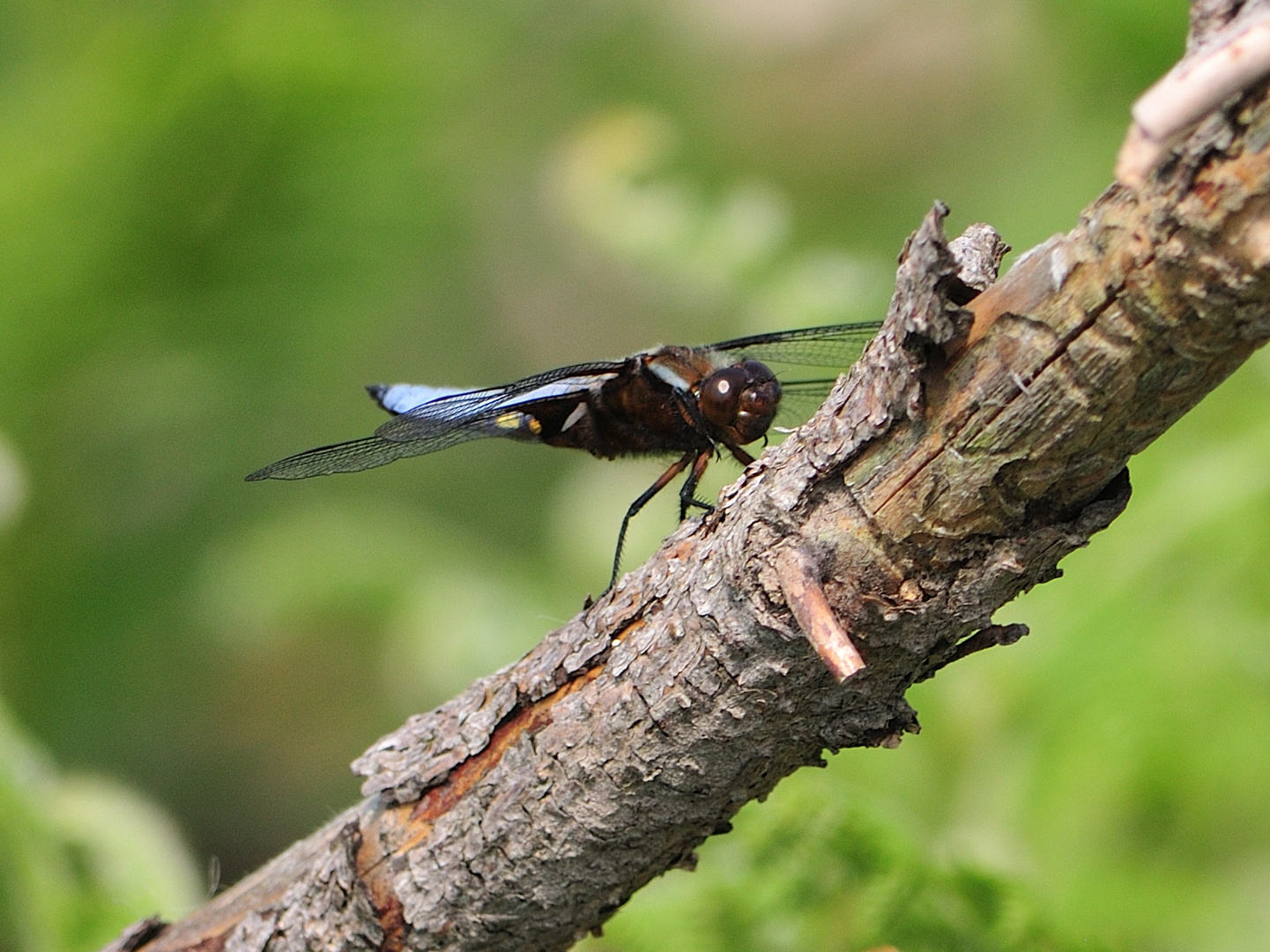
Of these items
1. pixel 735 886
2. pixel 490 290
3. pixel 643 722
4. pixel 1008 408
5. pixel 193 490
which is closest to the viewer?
pixel 1008 408

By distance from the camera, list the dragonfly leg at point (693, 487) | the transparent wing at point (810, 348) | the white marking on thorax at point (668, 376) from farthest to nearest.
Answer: the transparent wing at point (810, 348) < the white marking on thorax at point (668, 376) < the dragonfly leg at point (693, 487)

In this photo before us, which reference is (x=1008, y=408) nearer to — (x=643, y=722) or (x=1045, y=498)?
(x=1045, y=498)

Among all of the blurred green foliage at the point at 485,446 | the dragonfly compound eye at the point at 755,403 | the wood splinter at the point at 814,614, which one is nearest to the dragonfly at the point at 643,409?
the dragonfly compound eye at the point at 755,403

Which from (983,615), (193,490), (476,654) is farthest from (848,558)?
(193,490)

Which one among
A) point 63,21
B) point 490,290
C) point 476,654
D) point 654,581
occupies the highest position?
point 63,21

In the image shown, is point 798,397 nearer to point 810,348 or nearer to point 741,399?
point 810,348

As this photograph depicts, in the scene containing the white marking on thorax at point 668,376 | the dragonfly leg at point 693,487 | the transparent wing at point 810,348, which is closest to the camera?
the dragonfly leg at point 693,487

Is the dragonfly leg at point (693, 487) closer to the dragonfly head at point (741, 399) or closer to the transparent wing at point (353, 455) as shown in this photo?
the dragonfly head at point (741, 399)

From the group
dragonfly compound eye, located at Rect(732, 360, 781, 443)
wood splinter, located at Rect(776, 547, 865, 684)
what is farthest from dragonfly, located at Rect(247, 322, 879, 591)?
wood splinter, located at Rect(776, 547, 865, 684)

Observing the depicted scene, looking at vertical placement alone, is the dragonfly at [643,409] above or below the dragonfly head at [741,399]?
above
